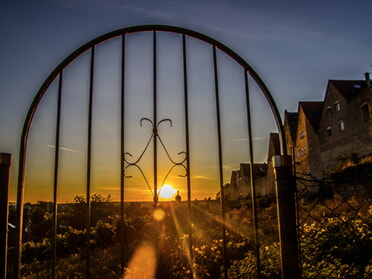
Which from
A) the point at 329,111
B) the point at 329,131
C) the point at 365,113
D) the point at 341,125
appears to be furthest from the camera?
the point at 329,131

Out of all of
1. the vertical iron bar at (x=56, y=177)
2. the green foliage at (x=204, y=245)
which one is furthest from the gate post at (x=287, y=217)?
the vertical iron bar at (x=56, y=177)

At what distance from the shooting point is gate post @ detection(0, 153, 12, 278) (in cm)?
156

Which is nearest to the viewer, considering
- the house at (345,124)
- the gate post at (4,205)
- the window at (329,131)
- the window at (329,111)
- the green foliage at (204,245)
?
the gate post at (4,205)

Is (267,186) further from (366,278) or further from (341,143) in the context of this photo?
(366,278)

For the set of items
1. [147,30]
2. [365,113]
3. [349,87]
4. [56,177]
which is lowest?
[56,177]

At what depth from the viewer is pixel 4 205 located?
1.59 m

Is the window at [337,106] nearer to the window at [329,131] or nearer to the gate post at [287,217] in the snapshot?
the window at [329,131]

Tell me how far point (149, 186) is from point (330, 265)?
327 cm

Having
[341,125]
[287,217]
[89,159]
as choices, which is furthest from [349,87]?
[89,159]

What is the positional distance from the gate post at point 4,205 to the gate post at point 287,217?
1.42 metres

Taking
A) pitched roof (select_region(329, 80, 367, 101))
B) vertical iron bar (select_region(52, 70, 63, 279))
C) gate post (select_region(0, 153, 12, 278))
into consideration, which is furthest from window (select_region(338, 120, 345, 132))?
gate post (select_region(0, 153, 12, 278))

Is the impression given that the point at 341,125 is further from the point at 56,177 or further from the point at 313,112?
the point at 56,177

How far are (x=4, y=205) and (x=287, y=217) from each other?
1.48 metres

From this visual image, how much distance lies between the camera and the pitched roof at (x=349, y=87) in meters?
21.2
